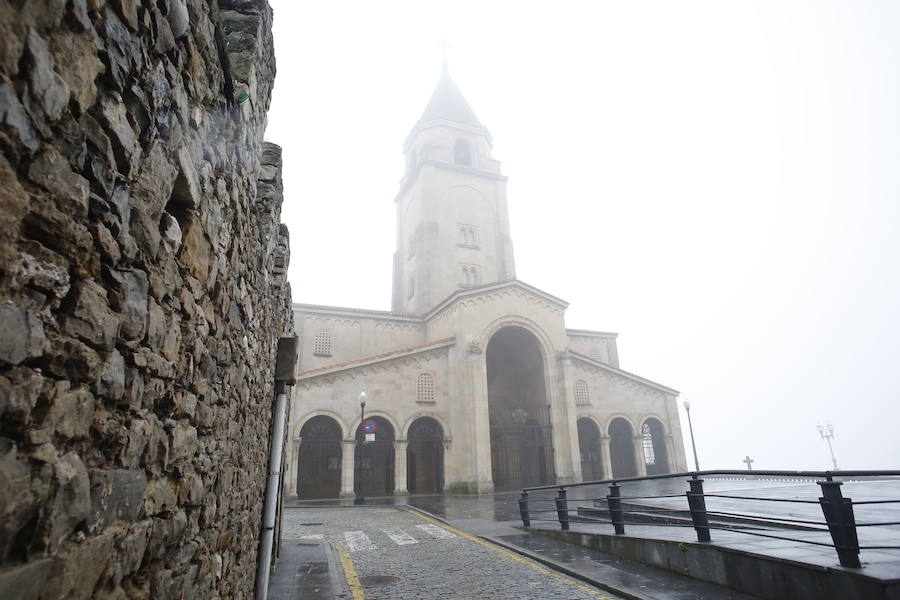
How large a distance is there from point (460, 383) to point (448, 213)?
14.9 meters

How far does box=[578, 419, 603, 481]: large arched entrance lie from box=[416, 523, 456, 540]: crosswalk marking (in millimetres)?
18256

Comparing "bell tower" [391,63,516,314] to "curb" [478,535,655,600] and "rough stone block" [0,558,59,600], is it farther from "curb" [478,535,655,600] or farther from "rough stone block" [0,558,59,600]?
"rough stone block" [0,558,59,600]

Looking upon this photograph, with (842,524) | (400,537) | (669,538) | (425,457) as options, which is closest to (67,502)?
(842,524)

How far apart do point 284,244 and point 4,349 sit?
18.7 ft

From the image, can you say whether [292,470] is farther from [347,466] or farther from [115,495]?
[115,495]

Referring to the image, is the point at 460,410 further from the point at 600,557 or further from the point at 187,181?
the point at 187,181

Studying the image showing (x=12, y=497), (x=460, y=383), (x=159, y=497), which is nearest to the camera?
(x=12, y=497)

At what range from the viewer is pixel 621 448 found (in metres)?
31.0

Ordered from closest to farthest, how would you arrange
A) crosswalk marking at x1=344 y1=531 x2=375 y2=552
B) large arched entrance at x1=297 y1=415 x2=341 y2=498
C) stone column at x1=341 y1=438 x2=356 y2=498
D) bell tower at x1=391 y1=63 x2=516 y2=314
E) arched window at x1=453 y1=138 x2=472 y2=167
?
crosswalk marking at x1=344 y1=531 x2=375 y2=552 → stone column at x1=341 y1=438 x2=356 y2=498 → large arched entrance at x1=297 y1=415 x2=341 y2=498 → bell tower at x1=391 y1=63 x2=516 y2=314 → arched window at x1=453 y1=138 x2=472 y2=167

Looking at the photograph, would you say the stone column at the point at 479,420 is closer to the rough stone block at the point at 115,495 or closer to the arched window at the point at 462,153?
the arched window at the point at 462,153

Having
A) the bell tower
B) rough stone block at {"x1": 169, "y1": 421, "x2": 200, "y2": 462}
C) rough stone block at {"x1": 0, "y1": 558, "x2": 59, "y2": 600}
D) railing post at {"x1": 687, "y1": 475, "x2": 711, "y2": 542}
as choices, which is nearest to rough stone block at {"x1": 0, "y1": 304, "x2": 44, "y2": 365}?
rough stone block at {"x1": 0, "y1": 558, "x2": 59, "y2": 600}

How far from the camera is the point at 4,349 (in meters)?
1.07

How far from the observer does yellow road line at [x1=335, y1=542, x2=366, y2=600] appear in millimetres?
6661

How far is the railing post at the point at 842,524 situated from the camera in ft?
17.3
